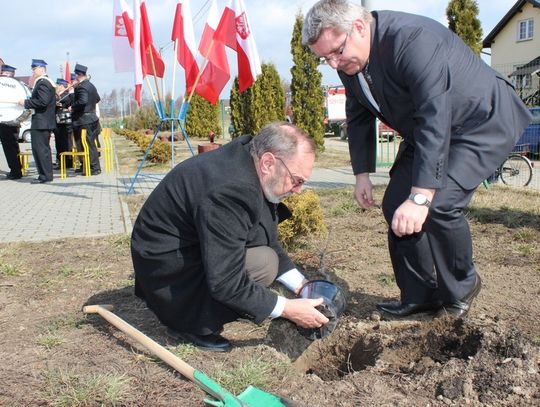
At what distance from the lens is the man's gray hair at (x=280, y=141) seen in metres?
2.38

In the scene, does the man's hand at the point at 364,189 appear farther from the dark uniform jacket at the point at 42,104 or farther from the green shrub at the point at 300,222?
the dark uniform jacket at the point at 42,104

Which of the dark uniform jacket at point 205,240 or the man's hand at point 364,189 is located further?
the man's hand at point 364,189

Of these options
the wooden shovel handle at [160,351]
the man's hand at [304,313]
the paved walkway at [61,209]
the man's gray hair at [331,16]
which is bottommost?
the paved walkway at [61,209]

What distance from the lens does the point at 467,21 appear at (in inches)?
390

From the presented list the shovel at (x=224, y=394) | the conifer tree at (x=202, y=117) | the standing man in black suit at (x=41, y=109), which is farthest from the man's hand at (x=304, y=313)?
the conifer tree at (x=202, y=117)

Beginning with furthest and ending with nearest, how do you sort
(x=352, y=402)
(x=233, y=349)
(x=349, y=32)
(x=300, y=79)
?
(x=300, y=79)
(x=233, y=349)
(x=349, y=32)
(x=352, y=402)

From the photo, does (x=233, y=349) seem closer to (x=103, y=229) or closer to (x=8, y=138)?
(x=103, y=229)

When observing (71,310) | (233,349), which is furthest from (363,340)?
(71,310)

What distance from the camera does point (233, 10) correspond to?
7.78m

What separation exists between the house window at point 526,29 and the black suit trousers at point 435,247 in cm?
3230

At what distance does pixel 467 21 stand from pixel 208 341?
906cm

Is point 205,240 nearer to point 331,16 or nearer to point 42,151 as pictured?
point 331,16

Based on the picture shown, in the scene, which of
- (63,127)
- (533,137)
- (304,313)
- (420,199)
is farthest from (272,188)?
(533,137)

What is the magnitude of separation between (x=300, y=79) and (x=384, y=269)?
11928 millimetres
